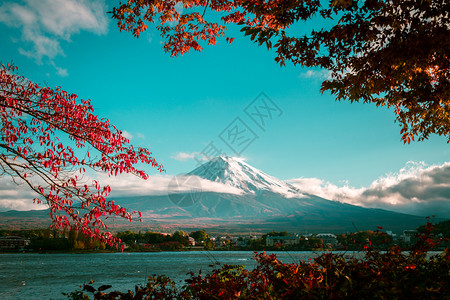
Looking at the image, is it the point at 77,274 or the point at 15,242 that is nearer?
the point at 77,274

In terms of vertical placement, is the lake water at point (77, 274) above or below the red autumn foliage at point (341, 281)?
below

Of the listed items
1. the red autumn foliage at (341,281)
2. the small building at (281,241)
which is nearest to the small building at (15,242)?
the small building at (281,241)

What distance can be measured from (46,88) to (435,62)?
25.1ft

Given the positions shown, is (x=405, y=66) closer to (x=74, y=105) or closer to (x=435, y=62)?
(x=435, y=62)

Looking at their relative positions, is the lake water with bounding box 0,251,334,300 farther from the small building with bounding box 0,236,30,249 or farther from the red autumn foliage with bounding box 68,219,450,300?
the small building with bounding box 0,236,30,249

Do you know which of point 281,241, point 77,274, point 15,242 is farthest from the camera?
point 15,242

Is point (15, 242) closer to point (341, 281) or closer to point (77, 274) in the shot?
point (77, 274)

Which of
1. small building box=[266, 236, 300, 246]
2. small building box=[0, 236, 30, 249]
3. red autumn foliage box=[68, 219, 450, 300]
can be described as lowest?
small building box=[0, 236, 30, 249]

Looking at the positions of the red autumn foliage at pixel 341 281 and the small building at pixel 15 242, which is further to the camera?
the small building at pixel 15 242

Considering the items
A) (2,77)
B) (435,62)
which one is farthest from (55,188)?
(435,62)

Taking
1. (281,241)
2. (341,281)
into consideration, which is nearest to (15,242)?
(281,241)

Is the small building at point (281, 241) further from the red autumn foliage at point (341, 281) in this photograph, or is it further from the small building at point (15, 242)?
the small building at point (15, 242)

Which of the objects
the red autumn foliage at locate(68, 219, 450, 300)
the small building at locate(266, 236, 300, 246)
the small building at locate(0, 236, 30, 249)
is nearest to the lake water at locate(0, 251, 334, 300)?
the red autumn foliage at locate(68, 219, 450, 300)

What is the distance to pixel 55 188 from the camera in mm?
5012
